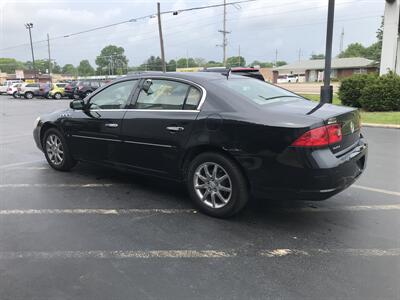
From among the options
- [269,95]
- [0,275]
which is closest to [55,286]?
[0,275]

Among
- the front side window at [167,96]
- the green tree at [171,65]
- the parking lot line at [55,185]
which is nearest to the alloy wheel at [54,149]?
the parking lot line at [55,185]

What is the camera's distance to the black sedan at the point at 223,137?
3961 millimetres

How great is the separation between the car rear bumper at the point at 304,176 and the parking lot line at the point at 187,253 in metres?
0.57

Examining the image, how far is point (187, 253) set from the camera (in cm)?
370

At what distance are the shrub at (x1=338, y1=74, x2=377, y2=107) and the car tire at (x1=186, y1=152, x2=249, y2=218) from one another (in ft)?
42.4

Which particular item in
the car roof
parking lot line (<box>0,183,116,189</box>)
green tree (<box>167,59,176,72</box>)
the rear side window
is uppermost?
green tree (<box>167,59,176,72</box>)

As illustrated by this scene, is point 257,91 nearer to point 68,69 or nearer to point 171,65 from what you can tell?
point 171,65

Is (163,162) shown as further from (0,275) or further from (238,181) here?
(0,275)

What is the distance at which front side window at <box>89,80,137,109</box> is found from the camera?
5.46 meters

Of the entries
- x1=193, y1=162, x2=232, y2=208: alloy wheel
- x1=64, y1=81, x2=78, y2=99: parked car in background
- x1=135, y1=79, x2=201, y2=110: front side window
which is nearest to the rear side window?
x1=135, y1=79, x2=201, y2=110: front side window

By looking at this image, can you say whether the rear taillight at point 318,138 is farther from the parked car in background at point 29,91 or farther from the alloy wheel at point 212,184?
the parked car in background at point 29,91

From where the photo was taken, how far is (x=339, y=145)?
4156 millimetres

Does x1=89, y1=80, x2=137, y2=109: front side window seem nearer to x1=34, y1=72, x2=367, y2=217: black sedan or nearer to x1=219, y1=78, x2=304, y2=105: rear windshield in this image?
x1=34, y1=72, x2=367, y2=217: black sedan

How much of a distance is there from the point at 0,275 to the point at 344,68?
78.6 meters
